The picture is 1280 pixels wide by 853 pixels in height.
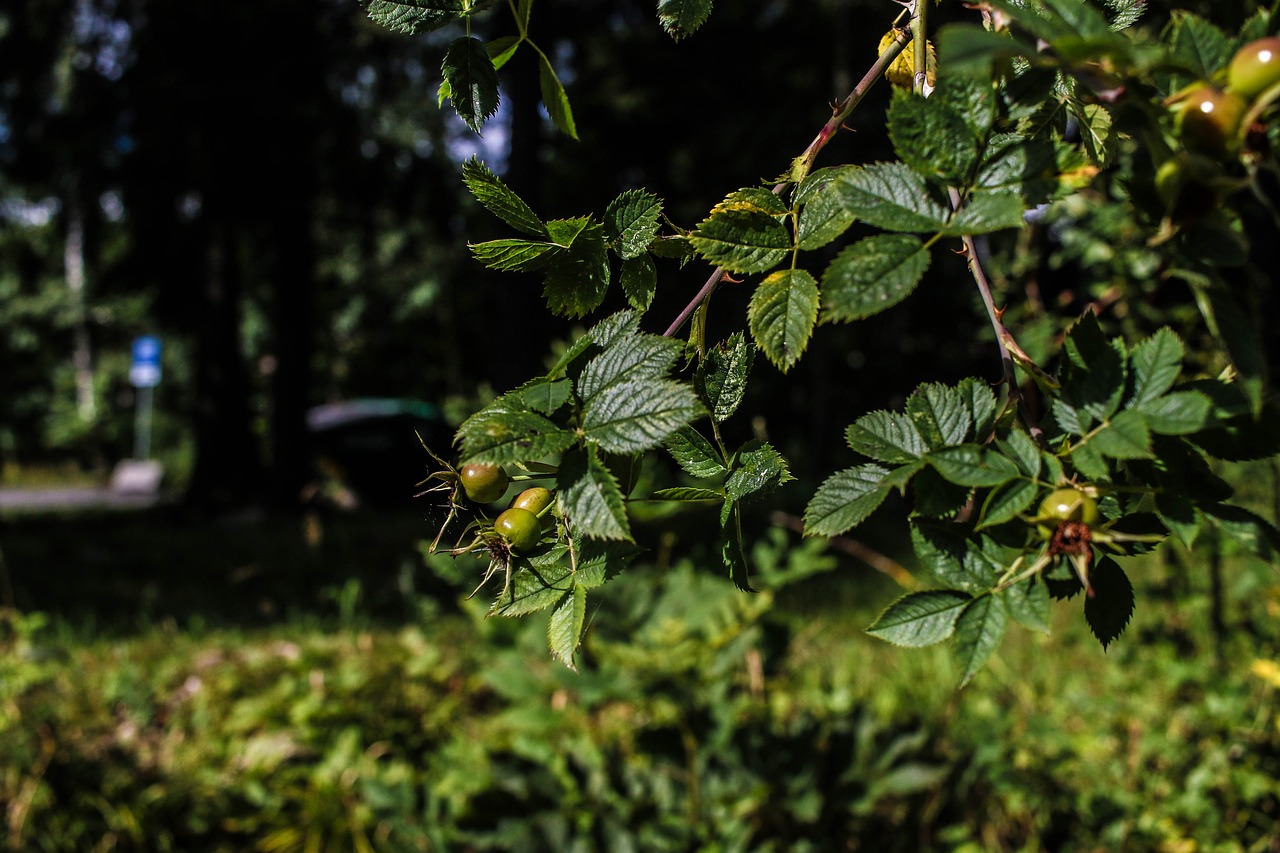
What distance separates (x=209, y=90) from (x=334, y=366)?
13.6 meters

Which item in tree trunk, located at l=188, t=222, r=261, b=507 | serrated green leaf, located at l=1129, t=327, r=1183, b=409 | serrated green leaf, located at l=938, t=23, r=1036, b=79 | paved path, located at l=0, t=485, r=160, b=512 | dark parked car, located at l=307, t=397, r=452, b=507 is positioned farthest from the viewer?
paved path, located at l=0, t=485, r=160, b=512

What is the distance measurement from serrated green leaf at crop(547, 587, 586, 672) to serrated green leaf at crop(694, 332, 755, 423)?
12 centimetres

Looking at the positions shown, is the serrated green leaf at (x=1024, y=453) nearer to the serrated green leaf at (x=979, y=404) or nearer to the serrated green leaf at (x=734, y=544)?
the serrated green leaf at (x=979, y=404)

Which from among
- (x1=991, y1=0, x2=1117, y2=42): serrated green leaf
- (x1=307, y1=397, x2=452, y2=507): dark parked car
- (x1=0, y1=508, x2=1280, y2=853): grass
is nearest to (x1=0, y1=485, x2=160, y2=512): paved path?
(x1=307, y1=397, x2=452, y2=507): dark parked car

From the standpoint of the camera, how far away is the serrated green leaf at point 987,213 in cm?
43

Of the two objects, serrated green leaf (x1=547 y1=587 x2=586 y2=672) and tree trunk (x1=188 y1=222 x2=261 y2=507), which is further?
tree trunk (x1=188 y1=222 x2=261 y2=507)

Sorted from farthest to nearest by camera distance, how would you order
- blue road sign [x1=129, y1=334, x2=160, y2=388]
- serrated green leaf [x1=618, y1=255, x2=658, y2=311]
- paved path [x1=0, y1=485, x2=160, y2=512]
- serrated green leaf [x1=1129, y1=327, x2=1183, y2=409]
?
blue road sign [x1=129, y1=334, x2=160, y2=388] → paved path [x1=0, y1=485, x2=160, y2=512] → serrated green leaf [x1=618, y1=255, x2=658, y2=311] → serrated green leaf [x1=1129, y1=327, x2=1183, y2=409]

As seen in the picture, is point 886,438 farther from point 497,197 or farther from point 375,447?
point 375,447

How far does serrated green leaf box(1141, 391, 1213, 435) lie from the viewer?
0.44 m

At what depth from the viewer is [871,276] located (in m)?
0.45

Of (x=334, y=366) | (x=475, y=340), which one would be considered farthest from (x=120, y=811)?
(x=334, y=366)

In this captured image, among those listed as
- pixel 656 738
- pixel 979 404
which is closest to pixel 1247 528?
pixel 979 404

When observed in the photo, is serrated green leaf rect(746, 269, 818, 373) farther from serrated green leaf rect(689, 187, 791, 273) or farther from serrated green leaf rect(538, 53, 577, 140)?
serrated green leaf rect(538, 53, 577, 140)

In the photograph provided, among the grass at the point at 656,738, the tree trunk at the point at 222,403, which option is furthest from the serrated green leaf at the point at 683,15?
the tree trunk at the point at 222,403
